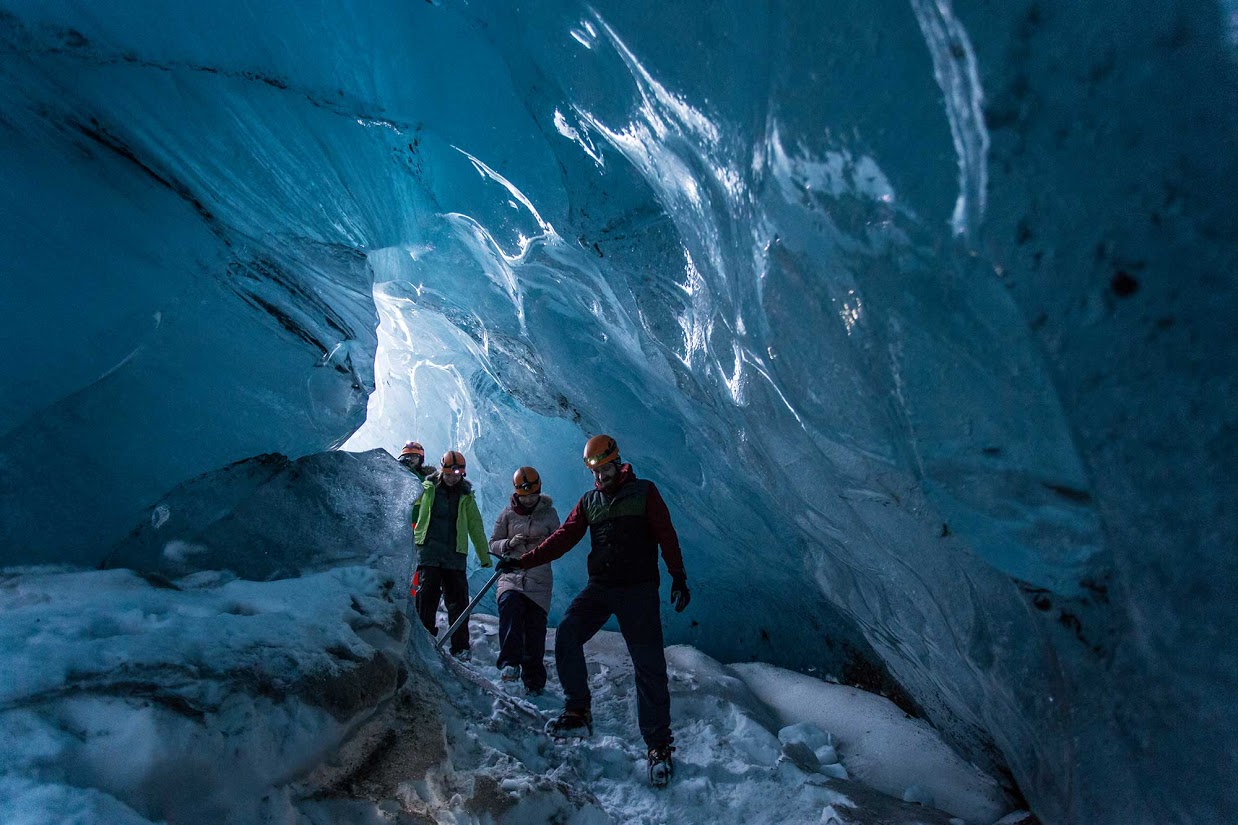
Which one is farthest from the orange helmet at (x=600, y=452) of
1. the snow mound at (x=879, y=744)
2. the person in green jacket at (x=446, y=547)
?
the snow mound at (x=879, y=744)

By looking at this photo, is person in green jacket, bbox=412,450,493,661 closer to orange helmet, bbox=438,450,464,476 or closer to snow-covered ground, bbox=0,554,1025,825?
orange helmet, bbox=438,450,464,476

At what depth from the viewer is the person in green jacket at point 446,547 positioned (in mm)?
5234

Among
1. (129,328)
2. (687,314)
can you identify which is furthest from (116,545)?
(687,314)

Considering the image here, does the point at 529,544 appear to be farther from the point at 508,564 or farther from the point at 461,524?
the point at 461,524

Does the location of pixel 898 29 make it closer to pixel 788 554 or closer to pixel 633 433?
pixel 788 554

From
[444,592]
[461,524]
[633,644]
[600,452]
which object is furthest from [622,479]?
[444,592]

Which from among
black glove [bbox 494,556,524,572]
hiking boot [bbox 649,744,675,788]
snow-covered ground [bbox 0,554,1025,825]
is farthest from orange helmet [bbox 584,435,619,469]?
hiking boot [bbox 649,744,675,788]

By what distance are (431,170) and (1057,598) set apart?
4.56 meters

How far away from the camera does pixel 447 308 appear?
7.70 meters

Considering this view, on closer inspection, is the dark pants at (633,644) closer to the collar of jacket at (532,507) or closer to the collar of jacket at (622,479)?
the collar of jacket at (622,479)

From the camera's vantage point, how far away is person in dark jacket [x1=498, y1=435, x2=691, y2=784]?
11.4 feet

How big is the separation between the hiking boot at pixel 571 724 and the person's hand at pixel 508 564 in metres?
0.92

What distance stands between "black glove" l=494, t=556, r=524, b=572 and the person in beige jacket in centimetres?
11

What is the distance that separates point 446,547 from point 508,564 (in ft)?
3.19
